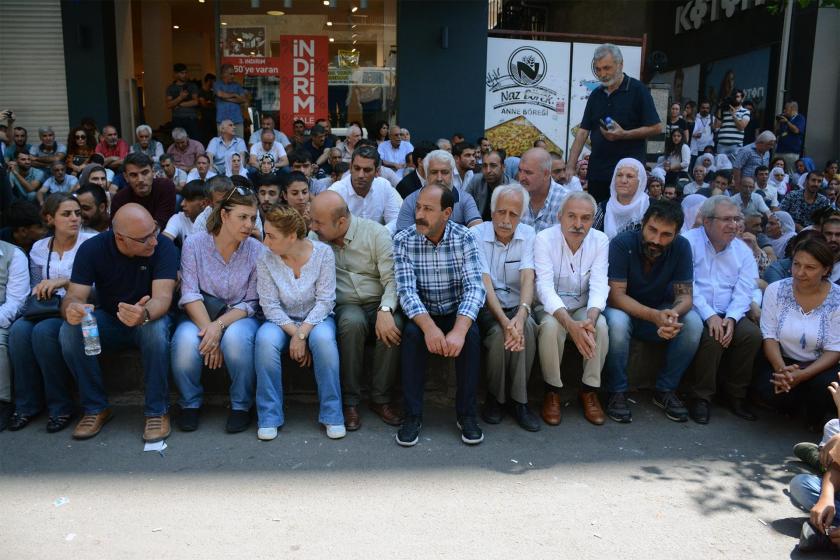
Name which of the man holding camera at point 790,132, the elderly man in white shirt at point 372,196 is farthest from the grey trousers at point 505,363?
the man holding camera at point 790,132

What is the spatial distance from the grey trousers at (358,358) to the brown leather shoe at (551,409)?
1.04m

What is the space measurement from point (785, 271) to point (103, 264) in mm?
4902

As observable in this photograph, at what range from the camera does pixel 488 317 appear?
15.3 feet

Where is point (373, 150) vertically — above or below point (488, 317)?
above

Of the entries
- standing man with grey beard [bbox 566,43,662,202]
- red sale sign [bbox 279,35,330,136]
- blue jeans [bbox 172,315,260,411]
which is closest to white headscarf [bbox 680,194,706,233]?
standing man with grey beard [bbox 566,43,662,202]

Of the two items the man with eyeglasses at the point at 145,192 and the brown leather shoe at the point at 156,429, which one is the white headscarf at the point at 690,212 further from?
the man with eyeglasses at the point at 145,192

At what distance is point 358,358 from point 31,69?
9879mm

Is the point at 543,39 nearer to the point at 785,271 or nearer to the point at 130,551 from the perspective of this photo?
the point at 785,271

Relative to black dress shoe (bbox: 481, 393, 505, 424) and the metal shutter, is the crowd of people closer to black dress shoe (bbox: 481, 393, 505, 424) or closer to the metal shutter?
black dress shoe (bbox: 481, 393, 505, 424)

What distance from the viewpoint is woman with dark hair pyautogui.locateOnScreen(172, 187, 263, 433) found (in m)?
4.33

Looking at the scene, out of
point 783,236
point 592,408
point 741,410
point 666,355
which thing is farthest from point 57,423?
point 783,236

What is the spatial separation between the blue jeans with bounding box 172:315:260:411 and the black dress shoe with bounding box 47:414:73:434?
715mm

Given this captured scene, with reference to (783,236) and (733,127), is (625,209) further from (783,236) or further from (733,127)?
(733,127)

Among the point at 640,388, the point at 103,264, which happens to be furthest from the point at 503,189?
the point at 103,264
